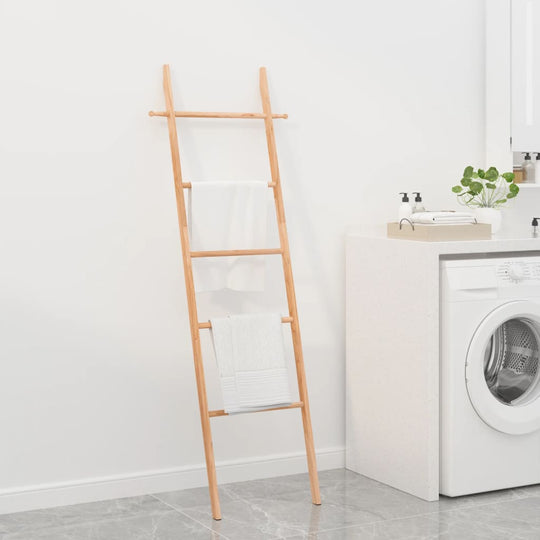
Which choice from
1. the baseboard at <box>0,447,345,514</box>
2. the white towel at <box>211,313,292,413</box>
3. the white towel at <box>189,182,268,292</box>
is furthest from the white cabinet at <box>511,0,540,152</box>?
the baseboard at <box>0,447,345,514</box>

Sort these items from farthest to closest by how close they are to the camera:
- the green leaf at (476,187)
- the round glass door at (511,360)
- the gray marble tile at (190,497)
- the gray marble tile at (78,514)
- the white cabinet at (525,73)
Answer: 1. the white cabinet at (525,73)
2. the green leaf at (476,187)
3. the round glass door at (511,360)
4. the gray marble tile at (190,497)
5. the gray marble tile at (78,514)

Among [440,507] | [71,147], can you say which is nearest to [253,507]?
[440,507]

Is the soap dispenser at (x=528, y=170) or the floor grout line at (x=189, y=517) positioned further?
the soap dispenser at (x=528, y=170)

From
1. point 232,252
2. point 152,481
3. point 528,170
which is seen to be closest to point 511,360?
point 528,170

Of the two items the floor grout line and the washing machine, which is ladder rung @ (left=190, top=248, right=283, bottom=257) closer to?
the washing machine

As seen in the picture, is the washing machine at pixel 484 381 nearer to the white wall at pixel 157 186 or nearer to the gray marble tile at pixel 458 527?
the gray marble tile at pixel 458 527

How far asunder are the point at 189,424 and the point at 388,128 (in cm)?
143

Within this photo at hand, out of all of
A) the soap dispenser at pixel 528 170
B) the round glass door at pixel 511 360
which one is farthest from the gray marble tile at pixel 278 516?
the soap dispenser at pixel 528 170

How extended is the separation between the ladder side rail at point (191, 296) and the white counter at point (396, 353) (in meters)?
0.68

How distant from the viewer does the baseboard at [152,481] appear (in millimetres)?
3205

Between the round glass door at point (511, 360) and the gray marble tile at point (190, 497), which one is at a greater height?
the round glass door at point (511, 360)

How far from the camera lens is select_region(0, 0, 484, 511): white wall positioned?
3180mm

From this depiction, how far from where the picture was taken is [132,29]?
329 cm

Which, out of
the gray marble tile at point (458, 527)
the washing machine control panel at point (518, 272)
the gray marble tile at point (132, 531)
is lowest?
the gray marble tile at point (458, 527)
